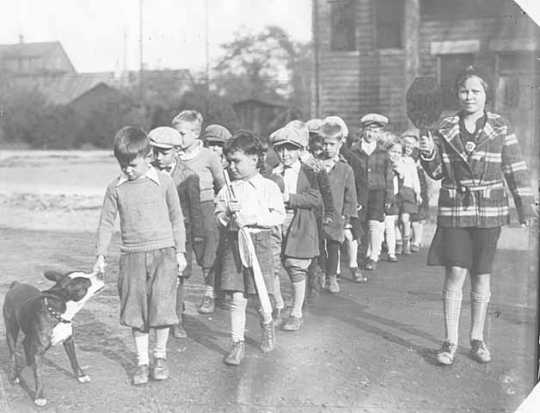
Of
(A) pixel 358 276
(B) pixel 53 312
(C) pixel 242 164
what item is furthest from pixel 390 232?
(B) pixel 53 312

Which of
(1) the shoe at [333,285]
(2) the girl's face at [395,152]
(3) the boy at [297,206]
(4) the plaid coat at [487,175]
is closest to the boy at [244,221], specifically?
(3) the boy at [297,206]

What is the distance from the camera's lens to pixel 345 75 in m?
4.45

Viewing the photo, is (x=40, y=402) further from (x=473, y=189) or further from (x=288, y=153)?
(x=473, y=189)

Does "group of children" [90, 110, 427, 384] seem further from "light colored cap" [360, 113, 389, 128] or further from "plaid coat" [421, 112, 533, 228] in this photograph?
"plaid coat" [421, 112, 533, 228]

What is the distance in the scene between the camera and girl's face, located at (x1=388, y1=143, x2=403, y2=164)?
16.3 ft

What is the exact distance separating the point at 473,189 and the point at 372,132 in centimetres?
197

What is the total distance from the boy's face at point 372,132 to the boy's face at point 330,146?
0.64 m

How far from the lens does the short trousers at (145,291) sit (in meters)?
2.69

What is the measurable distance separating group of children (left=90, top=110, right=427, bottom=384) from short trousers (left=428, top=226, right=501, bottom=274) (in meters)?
0.76

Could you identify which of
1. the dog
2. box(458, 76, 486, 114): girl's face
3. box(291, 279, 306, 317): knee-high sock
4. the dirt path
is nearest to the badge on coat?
box(458, 76, 486, 114): girl's face

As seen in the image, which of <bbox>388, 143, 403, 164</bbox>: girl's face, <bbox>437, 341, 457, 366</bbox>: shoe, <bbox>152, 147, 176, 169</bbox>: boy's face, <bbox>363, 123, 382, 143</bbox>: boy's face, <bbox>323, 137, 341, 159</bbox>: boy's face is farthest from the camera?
<bbox>388, 143, 403, 164</bbox>: girl's face

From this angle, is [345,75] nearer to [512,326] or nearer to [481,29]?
[481,29]

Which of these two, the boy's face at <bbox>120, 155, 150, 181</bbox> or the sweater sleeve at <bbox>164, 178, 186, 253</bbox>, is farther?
the sweater sleeve at <bbox>164, 178, 186, 253</bbox>

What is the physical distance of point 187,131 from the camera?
3.59 metres
